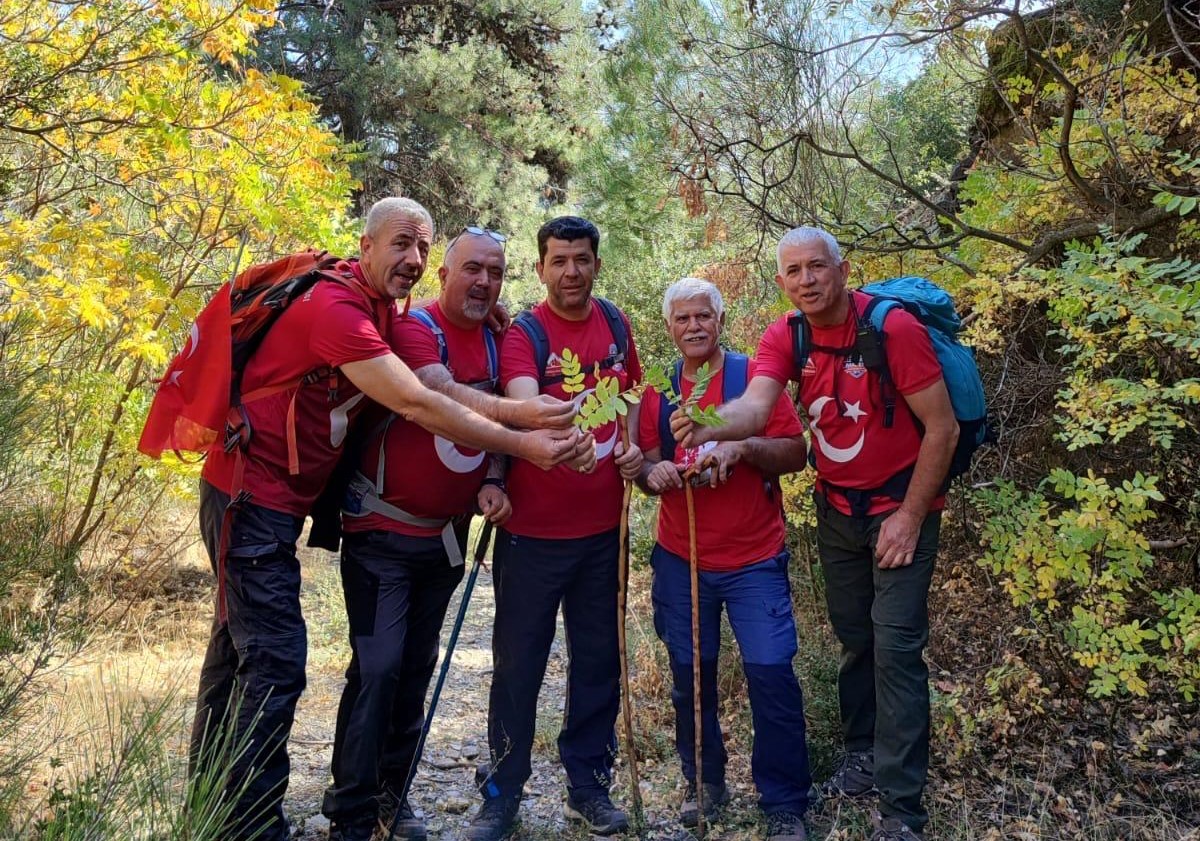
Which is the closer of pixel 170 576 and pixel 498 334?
pixel 498 334

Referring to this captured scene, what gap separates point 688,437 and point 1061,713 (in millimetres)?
2474

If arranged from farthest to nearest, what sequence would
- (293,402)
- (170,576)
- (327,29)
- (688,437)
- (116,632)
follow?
(327,29), (170,576), (116,632), (688,437), (293,402)

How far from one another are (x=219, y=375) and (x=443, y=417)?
0.75 m

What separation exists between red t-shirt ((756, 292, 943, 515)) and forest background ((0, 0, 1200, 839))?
1.72 ft

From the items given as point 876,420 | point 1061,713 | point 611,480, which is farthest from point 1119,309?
point 1061,713

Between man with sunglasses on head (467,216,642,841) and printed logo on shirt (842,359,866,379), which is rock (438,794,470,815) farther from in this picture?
printed logo on shirt (842,359,866,379)

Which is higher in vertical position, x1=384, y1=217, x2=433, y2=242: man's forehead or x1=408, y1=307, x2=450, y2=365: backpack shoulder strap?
x1=384, y1=217, x2=433, y2=242: man's forehead

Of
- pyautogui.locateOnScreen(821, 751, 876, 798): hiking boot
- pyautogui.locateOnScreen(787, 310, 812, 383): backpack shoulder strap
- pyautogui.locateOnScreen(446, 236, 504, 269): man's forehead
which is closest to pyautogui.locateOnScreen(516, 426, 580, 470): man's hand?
pyautogui.locateOnScreen(446, 236, 504, 269): man's forehead

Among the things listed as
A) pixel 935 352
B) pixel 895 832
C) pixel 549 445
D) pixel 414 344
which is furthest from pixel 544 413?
pixel 895 832

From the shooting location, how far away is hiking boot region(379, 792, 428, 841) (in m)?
3.17

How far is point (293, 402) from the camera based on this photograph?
2723 millimetres

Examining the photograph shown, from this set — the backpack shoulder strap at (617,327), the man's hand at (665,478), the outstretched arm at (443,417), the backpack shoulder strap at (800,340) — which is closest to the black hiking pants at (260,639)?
the outstretched arm at (443,417)

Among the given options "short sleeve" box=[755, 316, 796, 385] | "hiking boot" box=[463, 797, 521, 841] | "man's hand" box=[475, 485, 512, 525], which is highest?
"short sleeve" box=[755, 316, 796, 385]

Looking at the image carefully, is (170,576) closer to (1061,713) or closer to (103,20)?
(103,20)
